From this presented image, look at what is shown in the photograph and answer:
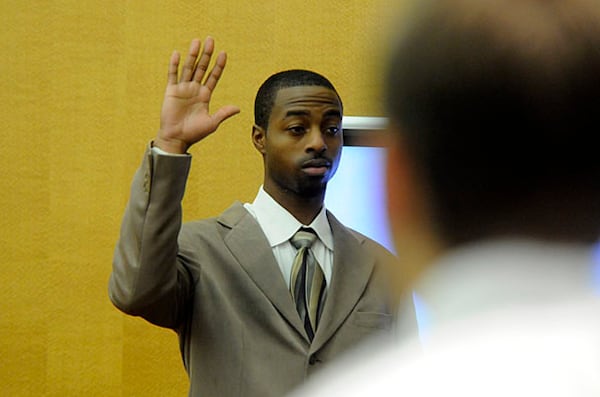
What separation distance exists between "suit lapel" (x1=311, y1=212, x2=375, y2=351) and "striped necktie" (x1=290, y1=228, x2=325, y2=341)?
2 cm

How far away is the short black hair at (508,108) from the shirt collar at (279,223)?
1.44 metres

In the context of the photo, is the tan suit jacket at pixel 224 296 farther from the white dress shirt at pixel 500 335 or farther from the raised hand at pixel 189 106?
the white dress shirt at pixel 500 335

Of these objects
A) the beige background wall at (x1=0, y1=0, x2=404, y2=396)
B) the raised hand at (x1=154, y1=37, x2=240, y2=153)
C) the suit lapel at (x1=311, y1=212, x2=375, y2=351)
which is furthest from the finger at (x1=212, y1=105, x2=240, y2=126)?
the beige background wall at (x1=0, y1=0, x2=404, y2=396)

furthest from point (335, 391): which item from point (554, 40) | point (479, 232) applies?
point (554, 40)

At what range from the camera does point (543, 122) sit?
1.78ft

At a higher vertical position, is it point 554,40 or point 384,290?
point 554,40

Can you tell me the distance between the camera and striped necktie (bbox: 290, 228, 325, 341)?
1.91m

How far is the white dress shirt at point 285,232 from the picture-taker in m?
1.99

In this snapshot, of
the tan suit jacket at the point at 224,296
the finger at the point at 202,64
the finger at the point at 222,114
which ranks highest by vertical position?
the finger at the point at 202,64

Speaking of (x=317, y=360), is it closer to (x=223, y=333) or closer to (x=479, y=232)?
(x=223, y=333)

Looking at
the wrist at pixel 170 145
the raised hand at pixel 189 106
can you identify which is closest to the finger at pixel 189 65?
the raised hand at pixel 189 106

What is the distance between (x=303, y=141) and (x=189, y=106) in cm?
33

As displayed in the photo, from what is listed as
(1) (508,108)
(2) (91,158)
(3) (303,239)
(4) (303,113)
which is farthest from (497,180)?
(2) (91,158)

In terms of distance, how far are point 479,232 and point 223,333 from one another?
4.36 feet
